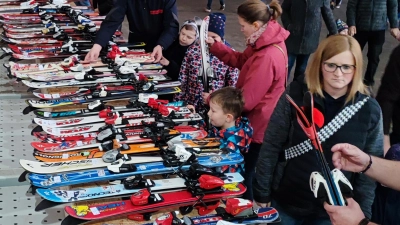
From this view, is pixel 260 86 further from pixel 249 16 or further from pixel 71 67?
pixel 71 67

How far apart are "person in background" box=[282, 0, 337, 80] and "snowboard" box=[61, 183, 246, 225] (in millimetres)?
2794

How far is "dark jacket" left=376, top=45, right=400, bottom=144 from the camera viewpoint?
238 centimetres

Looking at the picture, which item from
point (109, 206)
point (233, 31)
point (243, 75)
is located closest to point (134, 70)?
point (243, 75)

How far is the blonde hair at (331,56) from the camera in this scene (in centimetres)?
188

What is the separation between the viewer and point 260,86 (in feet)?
8.25

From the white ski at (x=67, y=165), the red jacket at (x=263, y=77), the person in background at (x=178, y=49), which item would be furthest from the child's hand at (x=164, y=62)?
the white ski at (x=67, y=165)

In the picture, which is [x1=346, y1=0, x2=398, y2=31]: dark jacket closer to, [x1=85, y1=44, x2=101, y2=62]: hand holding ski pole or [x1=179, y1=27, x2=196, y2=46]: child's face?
[x1=179, y1=27, x2=196, y2=46]: child's face

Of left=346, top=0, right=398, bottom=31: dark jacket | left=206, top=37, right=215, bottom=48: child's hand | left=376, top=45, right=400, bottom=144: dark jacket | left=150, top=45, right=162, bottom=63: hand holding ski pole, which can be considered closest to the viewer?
left=376, top=45, right=400, bottom=144: dark jacket

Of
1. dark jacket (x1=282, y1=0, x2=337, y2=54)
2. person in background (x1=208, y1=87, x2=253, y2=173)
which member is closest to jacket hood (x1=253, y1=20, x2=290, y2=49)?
person in background (x1=208, y1=87, x2=253, y2=173)

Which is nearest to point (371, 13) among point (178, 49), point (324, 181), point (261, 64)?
point (178, 49)

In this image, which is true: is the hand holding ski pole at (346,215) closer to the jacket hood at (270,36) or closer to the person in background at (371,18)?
the jacket hood at (270,36)

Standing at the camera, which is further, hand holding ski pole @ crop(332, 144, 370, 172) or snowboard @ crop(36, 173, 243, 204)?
snowboard @ crop(36, 173, 243, 204)

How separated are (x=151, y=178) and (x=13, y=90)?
66.4 inches

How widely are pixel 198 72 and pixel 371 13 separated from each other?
2.61 metres
